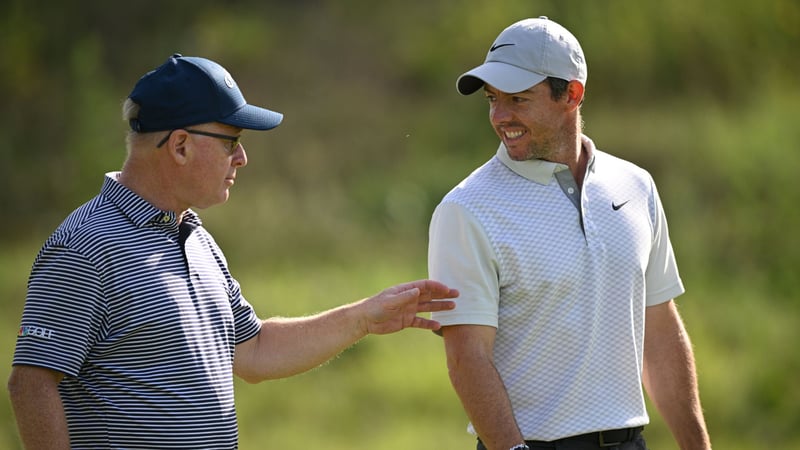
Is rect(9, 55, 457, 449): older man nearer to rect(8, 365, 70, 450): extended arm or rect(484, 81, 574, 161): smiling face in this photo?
rect(8, 365, 70, 450): extended arm

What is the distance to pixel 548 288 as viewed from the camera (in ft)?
10.2

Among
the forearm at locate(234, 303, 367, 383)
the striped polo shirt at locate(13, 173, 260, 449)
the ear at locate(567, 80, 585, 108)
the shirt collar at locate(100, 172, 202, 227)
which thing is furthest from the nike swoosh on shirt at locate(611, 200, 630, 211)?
the shirt collar at locate(100, 172, 202, 227)

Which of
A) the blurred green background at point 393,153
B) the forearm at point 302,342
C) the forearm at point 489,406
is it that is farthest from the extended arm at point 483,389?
the blurred green background at point 393,153

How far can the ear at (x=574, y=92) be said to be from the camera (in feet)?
10.9

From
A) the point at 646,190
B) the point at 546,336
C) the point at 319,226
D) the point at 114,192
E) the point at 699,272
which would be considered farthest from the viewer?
the point at 319,226

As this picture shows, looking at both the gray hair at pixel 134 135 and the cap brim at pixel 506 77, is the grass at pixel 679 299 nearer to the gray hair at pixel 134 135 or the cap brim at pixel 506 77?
the cap brim at pixel 506 77

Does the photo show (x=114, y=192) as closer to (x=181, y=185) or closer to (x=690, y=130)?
(x=181, y=185)

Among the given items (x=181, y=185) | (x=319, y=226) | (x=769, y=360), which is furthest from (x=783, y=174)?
(x=181, y=185)

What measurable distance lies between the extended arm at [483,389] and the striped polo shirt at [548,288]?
0.05 metres

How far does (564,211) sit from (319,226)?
906 cm

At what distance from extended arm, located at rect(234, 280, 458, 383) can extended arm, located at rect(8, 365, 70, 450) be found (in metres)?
0.66

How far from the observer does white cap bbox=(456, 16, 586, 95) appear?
3236 millimetres

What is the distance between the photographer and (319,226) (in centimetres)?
1220

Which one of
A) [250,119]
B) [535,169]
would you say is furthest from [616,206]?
[250,119]
